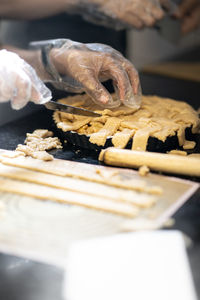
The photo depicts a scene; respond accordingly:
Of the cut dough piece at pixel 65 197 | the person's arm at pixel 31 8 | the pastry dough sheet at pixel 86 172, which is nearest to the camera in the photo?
the cut dough piece at pixel 65 197

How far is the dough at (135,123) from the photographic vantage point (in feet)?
4.39

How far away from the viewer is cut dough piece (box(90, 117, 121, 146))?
1348mm

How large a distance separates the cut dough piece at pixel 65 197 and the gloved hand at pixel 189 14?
5.38ft

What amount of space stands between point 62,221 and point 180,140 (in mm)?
544

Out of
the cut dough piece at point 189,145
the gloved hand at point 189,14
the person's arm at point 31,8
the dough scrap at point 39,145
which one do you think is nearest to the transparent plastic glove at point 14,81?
the dough scrap at point 39,145

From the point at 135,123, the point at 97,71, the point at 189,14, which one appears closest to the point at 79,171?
the point at 135,123

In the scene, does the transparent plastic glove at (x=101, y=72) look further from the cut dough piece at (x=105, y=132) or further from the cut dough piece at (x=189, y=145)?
the cut dough piece at (x=189, y=145)

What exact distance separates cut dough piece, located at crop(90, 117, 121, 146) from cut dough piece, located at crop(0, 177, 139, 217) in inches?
11.0

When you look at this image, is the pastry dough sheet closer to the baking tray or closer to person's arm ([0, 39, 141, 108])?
the baking tray

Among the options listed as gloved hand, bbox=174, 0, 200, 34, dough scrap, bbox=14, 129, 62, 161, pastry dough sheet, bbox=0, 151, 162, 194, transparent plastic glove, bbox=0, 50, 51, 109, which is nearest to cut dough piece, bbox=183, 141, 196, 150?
pastry dough sheet, bbox=0, 151, 162, 194

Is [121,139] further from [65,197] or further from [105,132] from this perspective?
[65,197]

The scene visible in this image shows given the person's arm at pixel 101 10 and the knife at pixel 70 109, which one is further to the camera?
the person's arm at pixel 101 10

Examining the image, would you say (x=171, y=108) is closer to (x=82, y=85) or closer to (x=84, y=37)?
(x=82, y=85)

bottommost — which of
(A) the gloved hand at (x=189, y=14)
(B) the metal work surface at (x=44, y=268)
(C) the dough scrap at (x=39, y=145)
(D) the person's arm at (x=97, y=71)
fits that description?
(C) the dough scrap at (x=39, y=145)
